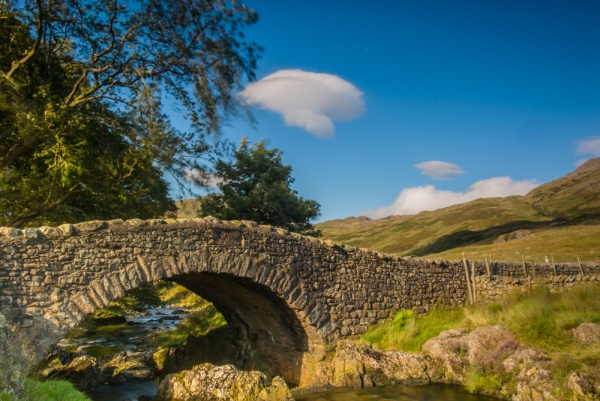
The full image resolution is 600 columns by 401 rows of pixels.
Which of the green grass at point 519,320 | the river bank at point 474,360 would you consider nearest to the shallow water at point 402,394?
the river bank at point 474,360

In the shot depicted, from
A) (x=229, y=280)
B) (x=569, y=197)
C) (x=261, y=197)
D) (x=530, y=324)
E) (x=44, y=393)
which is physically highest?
(x=569, y=197)

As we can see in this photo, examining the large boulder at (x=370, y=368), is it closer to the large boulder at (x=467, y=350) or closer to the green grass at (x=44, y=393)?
the large boulder at (x=467, y=350)

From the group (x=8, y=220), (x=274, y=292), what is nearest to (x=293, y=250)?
(x=274, y=292)

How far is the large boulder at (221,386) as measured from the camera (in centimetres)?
1043

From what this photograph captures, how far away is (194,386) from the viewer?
442 inches

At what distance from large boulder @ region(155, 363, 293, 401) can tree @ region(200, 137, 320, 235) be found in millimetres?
13887

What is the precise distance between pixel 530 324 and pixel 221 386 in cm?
794

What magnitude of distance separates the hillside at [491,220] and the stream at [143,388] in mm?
50354

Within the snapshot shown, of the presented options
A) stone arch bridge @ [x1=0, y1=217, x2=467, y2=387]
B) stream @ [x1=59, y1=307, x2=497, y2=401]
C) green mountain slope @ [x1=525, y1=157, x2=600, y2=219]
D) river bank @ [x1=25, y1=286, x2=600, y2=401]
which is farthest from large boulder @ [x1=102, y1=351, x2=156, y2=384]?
green mountain slope @ [x1=525, y1=157, x2=600, y2=219]

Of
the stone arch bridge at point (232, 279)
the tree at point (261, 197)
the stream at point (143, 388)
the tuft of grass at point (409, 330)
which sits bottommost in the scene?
the stream at point (143, 388)

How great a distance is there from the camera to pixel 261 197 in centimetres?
2583

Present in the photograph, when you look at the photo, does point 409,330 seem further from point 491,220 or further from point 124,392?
point 491,220

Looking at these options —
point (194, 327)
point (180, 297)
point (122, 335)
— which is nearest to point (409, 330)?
point (194, 327)

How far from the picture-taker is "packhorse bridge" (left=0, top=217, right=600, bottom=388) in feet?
30.1
